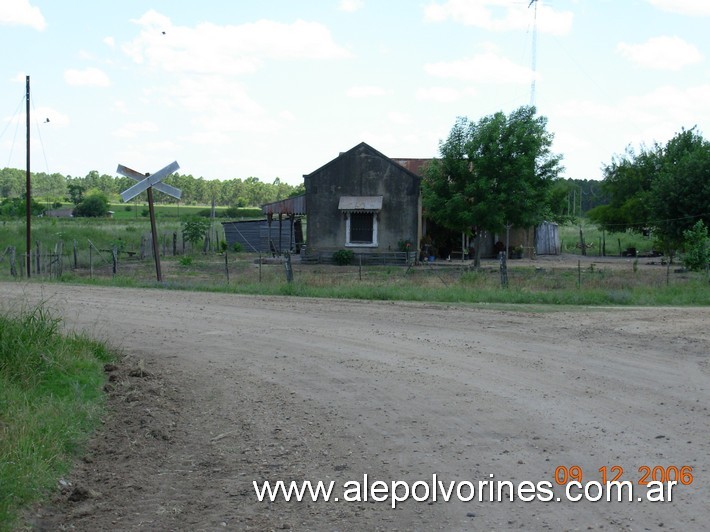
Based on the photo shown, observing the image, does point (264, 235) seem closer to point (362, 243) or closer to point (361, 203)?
point (362, 243)

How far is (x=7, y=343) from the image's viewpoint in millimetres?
10352

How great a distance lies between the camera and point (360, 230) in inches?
1639

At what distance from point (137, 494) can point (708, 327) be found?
42.3 ft

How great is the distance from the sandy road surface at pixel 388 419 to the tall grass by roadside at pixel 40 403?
26 centimetres

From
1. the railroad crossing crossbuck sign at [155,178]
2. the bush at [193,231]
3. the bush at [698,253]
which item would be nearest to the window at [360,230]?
the bush at [193,231]

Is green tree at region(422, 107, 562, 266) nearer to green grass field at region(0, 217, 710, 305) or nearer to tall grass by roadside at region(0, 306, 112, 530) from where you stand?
green grass field at region(0, 217, 710, 305)

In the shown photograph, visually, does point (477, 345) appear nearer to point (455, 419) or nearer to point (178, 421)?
point (455, 419)

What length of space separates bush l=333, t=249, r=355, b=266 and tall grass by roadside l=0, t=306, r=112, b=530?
91.1 feet

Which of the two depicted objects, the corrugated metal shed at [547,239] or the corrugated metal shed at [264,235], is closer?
the corrugated metal shed at [264,235]

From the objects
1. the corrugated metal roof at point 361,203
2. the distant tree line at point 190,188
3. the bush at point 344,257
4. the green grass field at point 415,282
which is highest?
the distant tree line at point 190,188

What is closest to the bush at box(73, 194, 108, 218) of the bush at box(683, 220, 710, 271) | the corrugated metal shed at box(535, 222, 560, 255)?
the corrugated metal shed at box(535, 222, 560, 255)

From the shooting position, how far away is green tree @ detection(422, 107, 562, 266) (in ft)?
121

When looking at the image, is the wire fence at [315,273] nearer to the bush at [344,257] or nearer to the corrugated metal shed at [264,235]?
the bush at [344,257]

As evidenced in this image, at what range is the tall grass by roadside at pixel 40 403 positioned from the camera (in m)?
6.79
